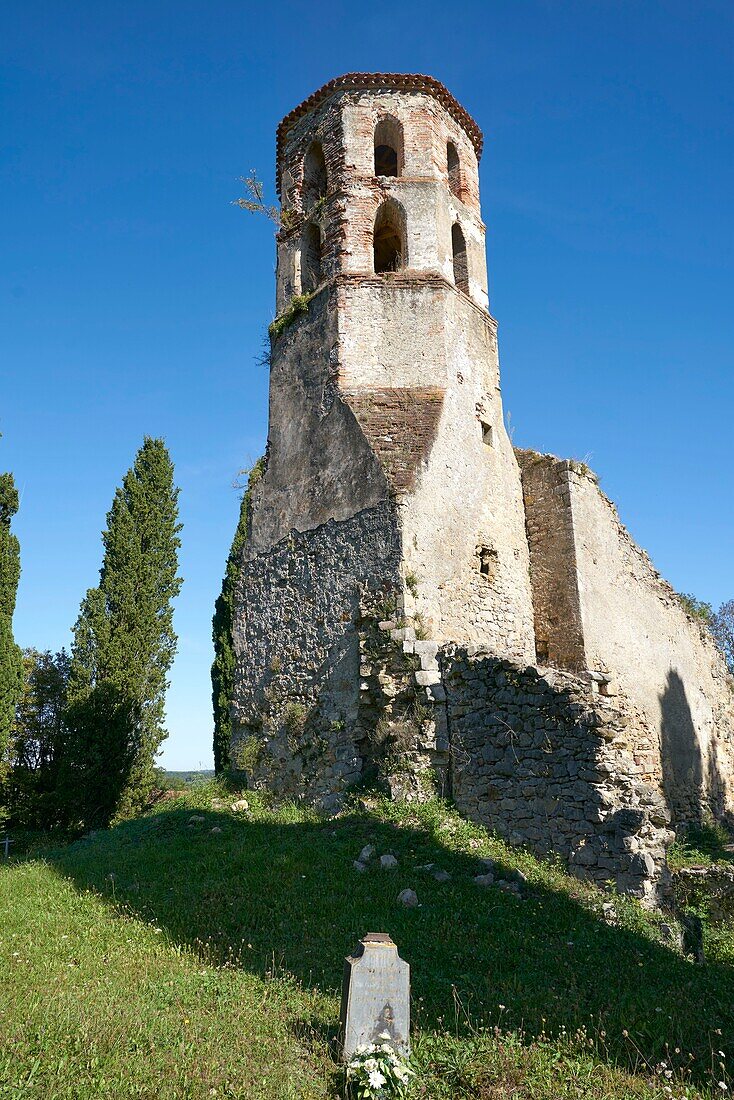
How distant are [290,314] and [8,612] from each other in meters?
9.17

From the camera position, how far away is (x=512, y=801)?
823cm

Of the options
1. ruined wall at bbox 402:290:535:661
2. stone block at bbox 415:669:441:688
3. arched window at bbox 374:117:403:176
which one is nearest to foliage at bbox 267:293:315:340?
ruined wall at bbox 402:290:535:661

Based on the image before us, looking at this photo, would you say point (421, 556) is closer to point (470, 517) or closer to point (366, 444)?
point (470, 517)

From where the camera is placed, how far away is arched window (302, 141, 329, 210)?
13320 mm

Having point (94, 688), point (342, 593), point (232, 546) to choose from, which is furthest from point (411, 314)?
point (94, 688)

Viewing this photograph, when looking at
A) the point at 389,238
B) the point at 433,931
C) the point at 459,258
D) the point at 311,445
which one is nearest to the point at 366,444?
the point at 311,445

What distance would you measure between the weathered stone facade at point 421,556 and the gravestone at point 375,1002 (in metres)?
3.47

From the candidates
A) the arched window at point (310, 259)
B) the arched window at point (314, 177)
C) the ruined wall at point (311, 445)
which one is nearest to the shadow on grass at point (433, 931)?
the ruined wall at point (311, 445)

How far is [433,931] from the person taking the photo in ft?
20.5

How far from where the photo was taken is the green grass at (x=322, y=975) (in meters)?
4.12

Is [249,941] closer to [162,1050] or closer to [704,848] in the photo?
[162,1050]

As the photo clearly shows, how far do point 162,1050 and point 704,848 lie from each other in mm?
11075

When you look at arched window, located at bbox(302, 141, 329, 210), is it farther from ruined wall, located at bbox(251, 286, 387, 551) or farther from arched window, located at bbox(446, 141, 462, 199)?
ruined wall, located at bbox(251, 286, 387, 551)

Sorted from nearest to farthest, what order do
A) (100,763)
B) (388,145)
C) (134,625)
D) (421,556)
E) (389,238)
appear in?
(421,556)
(389,238)
(388,145)
(100,763)
(134,625)
